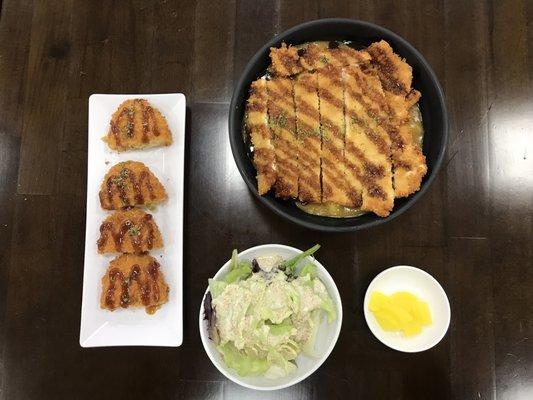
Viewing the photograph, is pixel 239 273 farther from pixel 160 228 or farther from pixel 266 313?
pixel 160 228

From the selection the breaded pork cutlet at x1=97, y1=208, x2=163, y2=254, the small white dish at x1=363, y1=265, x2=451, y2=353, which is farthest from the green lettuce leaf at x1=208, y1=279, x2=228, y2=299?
the small white dish at x1=363, y1=265, x2=451, y2=353

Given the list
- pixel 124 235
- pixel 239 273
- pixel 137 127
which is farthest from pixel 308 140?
pixel 124 235

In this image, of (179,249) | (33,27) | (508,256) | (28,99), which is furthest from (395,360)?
(33,27)

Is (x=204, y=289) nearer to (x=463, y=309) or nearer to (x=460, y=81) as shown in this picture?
(x=463, y=309)

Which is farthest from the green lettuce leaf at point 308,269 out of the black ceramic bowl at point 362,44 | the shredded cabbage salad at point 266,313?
the black ceramic bowl at point 362,44

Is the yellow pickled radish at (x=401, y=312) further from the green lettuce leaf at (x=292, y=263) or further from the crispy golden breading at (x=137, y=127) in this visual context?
the crispy golden breading at (x=137, y=127)

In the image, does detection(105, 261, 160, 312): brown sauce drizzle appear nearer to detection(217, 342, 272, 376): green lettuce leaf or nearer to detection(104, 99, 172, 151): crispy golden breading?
detection(217, 342, 272, 376): green lettuce leaf
